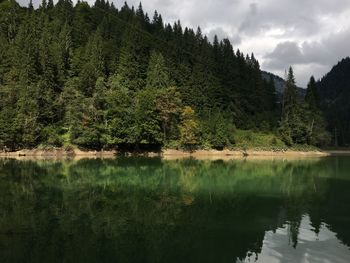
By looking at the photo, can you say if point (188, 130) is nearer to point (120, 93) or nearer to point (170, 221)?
point (120, 93)

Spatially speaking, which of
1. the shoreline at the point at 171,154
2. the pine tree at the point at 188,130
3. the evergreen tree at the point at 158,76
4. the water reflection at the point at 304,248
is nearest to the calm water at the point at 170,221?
the water reflection at the point at 304,248

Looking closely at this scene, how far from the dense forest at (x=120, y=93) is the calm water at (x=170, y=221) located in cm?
4354

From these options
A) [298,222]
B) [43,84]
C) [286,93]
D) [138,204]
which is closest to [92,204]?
[138,204]

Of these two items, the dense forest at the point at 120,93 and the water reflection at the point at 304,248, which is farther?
the dense forest at the point at 120,93

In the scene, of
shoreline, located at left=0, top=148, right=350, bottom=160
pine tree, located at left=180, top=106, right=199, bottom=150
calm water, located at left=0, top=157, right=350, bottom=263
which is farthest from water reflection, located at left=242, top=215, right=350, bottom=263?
pine tree, located at left=180, top=106, right=199, bottom=150

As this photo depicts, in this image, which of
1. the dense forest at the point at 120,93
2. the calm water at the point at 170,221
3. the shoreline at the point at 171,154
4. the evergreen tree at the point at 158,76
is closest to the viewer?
the calm water at the point at 170,221

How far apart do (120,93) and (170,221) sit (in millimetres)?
67051

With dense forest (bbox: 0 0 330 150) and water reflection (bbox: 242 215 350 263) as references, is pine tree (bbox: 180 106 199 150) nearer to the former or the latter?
dense forest (bbox: 0 0 330 150)

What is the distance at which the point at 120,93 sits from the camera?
89375 mm

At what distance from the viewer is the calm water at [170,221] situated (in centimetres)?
1855

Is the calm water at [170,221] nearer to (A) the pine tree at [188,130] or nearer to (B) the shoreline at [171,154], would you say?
(B) the shoreline at [171,154]

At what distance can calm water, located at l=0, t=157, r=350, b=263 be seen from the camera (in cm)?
1855

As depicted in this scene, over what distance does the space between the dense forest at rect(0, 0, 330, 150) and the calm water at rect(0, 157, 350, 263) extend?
43.5m

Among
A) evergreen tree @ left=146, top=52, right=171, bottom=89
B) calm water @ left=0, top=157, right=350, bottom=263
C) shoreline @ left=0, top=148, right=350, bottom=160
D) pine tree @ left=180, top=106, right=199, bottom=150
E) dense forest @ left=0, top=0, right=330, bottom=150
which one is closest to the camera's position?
calm water @ left=0, top=157, right=350, bottom=263
